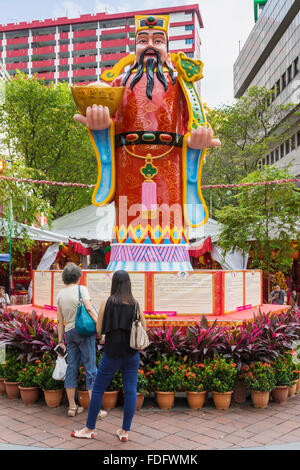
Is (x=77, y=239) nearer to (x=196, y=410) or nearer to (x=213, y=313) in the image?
(x=213, y=313)

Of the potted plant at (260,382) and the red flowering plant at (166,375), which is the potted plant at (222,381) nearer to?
the potted plant at (260,382)

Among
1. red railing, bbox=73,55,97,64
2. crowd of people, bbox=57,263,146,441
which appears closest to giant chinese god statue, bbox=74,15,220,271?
crowd of people, bbox=57,263,146,441

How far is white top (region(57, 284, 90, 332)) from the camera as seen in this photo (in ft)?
15.8

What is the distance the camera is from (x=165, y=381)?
5125 mm

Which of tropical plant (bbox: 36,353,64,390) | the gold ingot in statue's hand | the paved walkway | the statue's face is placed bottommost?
the paved walkway

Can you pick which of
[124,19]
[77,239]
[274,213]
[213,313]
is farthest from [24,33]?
[213,313]

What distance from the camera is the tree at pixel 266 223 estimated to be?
12117 millimetres

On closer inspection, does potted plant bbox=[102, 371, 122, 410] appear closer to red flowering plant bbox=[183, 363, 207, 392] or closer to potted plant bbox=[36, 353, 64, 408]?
potted plant bbox=[36, 353, 64, 408]

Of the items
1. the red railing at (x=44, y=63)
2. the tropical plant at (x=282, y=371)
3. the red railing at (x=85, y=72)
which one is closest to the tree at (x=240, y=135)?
the tropical plant at (x=282, y=371)

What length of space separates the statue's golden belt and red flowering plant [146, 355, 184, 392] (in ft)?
12.6

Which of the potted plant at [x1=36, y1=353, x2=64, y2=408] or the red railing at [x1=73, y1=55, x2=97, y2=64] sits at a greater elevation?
the red railing at [x1=73, y1=55, x2=97, y2=64]

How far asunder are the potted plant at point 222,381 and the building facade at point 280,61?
1803 cm
